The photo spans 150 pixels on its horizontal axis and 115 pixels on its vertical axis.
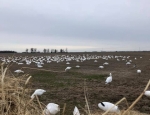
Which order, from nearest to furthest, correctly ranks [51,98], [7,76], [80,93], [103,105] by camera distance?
1. [7,76]
2. [103,105]
3. [51,98]
4. [80,93]

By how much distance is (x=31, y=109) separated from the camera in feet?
8.68

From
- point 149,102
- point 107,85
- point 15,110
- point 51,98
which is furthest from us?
point 107,85

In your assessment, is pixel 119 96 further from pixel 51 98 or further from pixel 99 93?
pixel 51 98

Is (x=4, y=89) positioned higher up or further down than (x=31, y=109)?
higher up

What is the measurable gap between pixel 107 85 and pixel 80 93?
3474 mm

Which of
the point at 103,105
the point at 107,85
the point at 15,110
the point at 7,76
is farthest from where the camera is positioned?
the point at 107,85

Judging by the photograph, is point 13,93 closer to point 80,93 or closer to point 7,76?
point 7,76

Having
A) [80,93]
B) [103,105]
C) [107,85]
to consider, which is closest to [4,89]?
[103,105]

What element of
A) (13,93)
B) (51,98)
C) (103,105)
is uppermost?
(13,93)

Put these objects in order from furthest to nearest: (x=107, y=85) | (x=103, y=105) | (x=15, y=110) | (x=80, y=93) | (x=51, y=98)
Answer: (x=107, y=85) < (x=80, y=93) < (x=51, y=98) < (x=103, y=105) < (x=15, y=110)

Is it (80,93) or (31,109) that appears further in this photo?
(80,93)

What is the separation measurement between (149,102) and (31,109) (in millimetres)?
8485

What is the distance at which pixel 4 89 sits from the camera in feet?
8.30

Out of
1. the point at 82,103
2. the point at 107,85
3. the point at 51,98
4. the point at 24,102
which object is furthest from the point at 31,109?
the point at 107,85
